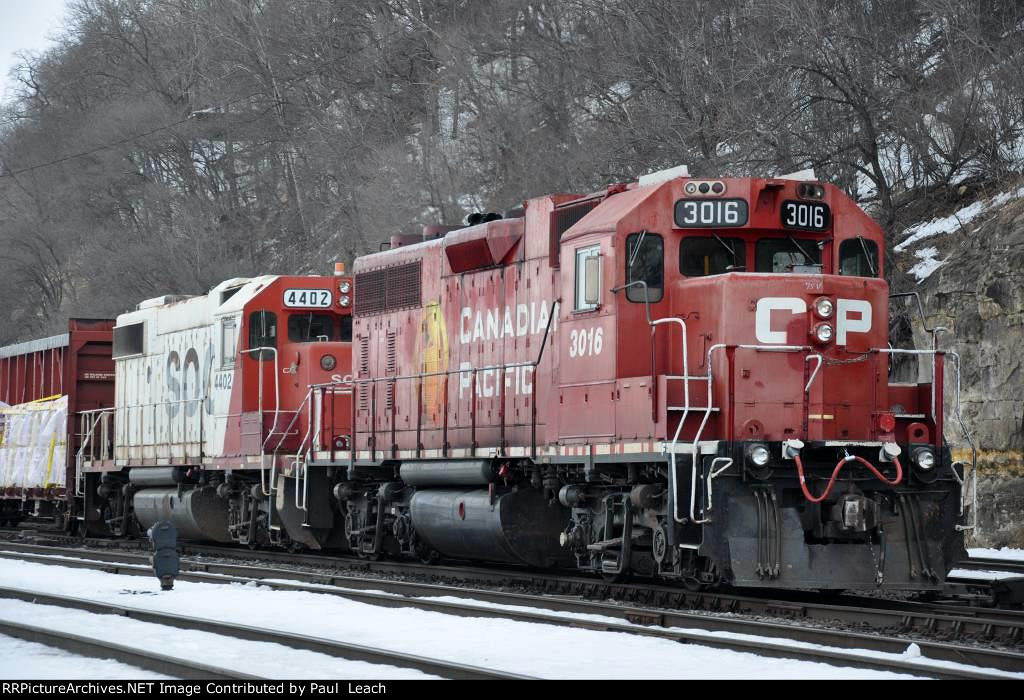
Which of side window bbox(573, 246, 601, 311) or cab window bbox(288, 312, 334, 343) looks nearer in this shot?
side window bbox(573, 246, 601, 311)

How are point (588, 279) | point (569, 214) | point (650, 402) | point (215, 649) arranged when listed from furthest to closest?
point (569, 214) → point (588, 279) → point (650, 402) → point (215, 649)

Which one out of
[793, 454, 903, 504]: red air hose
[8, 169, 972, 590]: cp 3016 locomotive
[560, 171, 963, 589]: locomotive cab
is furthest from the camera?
[8, 169, 972, 590]: cp 3016 locomotive

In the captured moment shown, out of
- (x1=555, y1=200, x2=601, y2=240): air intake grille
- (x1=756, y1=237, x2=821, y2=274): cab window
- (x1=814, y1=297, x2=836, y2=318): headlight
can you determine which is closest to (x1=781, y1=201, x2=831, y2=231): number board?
(x1=756, y1=237, x2=821, y2=274): cab window

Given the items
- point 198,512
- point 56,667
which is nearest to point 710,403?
point 56,667

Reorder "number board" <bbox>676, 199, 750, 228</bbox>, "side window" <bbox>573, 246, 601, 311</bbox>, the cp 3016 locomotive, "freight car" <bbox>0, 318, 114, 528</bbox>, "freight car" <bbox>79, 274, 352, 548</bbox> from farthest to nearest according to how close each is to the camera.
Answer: "freight car" <bbox>0, 318, 114, 528</bbox> < "freight car" <bbox>79, 274, 352, 548</bbox> < "side window" <bbox>573, 246, 601, 311</bbox> < "number board" <bbox>676, 199, 750, 228</bbox> < the cp 3016 locomotive

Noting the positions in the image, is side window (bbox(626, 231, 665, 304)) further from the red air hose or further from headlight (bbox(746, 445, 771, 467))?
the red air hose

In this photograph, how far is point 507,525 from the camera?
14.2 metres

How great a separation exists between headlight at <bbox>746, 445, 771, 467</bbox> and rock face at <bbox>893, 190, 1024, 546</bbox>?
800 centimetres

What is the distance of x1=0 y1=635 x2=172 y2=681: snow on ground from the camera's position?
27.4 feet

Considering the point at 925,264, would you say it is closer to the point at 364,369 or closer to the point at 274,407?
the point at 364,369

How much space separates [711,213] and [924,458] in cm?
284

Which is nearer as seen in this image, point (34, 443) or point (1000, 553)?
point (1000, 553)

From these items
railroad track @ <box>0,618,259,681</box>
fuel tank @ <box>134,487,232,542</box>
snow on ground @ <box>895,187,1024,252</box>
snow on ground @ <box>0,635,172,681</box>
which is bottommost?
snow on ground @ <box>0,635,172,681</box>

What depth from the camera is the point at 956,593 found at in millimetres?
12711
